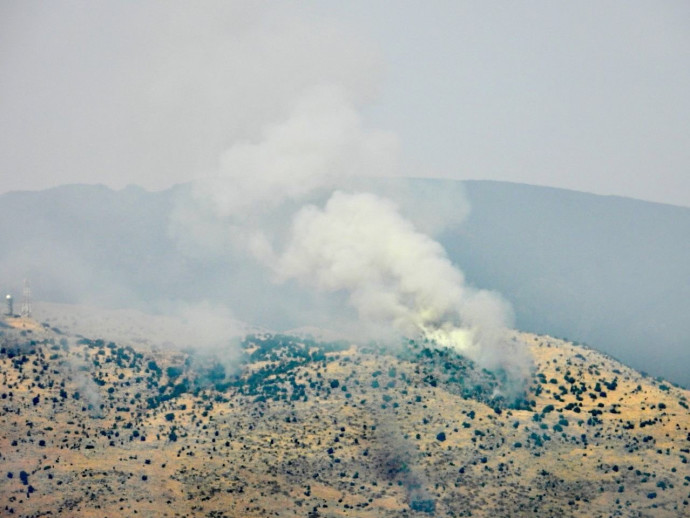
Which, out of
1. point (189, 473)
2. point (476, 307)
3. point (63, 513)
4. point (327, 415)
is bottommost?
point (63, 513)

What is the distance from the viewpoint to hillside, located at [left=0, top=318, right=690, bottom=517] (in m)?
94.8

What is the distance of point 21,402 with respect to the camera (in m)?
110

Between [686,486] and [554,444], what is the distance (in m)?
15.7

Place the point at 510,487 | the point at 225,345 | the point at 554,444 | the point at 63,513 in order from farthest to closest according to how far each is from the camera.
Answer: the point at 225,345
the point at 554,444
the point at 510,487
the point at 63,513

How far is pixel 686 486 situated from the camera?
96.1 meters

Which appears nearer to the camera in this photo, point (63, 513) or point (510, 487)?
point (63, 513)

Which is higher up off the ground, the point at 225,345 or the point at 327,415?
the point at 225,345

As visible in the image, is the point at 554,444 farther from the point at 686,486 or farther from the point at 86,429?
the point at 86,429

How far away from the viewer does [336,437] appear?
106875 mm

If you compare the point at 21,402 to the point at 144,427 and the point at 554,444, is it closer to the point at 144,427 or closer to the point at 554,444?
the point at 144,427

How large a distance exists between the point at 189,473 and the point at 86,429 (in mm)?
18401

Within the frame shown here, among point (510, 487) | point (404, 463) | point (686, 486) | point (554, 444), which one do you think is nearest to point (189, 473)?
point (404, 463)

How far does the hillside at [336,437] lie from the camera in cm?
9475

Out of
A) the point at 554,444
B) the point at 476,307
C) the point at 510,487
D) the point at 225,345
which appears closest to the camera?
the point at 510,487
